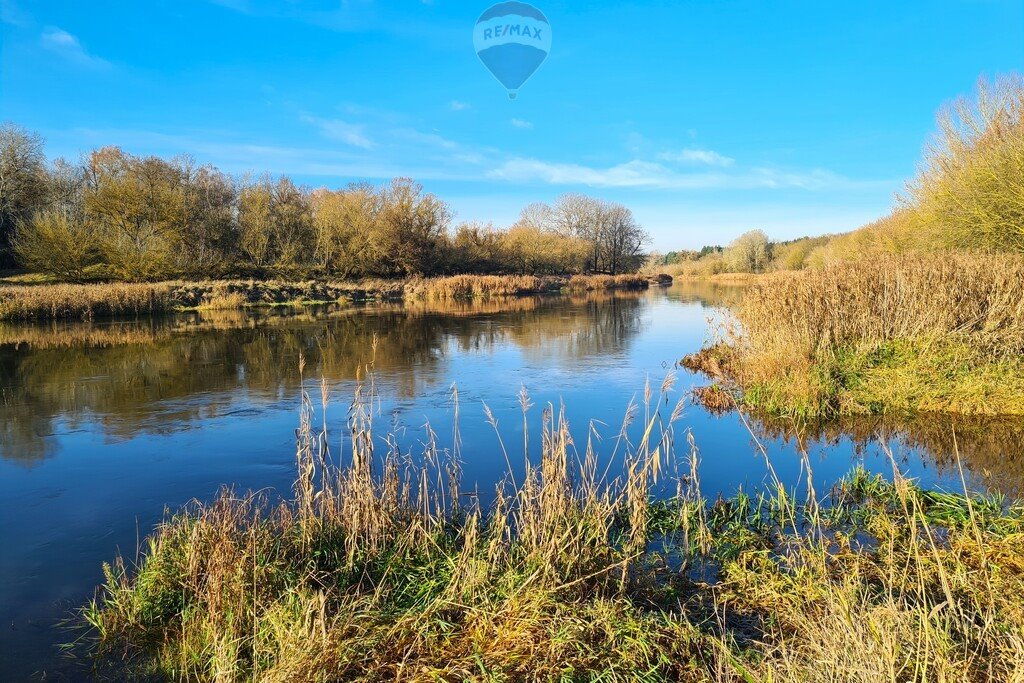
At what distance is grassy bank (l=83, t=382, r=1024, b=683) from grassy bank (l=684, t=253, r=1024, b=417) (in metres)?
4.11

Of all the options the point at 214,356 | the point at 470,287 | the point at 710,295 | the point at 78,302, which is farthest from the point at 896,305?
the point at 710,295

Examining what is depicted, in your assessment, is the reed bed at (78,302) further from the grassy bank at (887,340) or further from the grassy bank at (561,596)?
A: the grassy bank at (887,340)

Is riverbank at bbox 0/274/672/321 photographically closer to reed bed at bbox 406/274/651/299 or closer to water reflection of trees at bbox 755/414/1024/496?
reed bed at bbox 406/274/651/299

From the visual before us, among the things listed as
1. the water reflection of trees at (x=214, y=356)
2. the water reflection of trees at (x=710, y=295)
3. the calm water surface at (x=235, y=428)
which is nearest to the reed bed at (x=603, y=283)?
the water reflection of trees at (x=710, y=295)

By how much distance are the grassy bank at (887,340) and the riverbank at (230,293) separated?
2501cm

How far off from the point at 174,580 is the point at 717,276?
74307 mm

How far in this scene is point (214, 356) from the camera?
48.9 ft

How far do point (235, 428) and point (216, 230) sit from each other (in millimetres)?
38985

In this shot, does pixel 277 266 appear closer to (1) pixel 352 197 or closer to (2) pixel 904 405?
(1) pixel 352 197

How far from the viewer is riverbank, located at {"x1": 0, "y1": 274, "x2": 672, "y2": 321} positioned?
23641 millimetres

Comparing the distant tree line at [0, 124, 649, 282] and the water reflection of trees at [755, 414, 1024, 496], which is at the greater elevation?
the distant tree line at [0, 124, 649, 282]

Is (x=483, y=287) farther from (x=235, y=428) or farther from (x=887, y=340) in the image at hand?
(x=235, y=428)

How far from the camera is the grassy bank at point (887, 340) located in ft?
27.9

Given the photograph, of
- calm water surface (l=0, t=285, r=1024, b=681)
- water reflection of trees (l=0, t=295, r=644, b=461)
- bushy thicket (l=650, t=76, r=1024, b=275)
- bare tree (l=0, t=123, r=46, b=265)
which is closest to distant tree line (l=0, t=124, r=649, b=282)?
bare tree (l=0, t=123, r=46, b=265)
